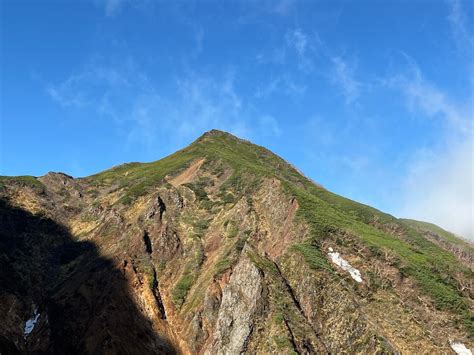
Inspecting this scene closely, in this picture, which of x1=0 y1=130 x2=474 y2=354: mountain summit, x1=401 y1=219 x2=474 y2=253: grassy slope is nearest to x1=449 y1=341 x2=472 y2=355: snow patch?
x1=0 y1=130 x2=474 y2=354: mountain summit

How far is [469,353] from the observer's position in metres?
36.1

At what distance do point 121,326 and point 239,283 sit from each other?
13.1 meters

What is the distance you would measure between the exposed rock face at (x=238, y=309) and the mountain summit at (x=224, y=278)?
12 cm

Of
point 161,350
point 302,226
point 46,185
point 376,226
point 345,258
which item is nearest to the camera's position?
point 161,350

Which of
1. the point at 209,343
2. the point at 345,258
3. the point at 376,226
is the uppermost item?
the point at 376,226

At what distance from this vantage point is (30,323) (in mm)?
44031

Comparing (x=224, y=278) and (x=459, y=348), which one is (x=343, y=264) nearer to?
(x=224, y=278)

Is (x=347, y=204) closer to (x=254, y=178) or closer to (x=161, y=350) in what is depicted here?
(x=254, y=178)

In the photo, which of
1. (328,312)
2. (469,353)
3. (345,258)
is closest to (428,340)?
(469,353)

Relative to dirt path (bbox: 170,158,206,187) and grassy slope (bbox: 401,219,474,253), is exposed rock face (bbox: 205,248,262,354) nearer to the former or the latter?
dirt path (bbox: 170,158,206,187)

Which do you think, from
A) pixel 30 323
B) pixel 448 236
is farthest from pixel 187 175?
pixel 448 236

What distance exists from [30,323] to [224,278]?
67.6 ft

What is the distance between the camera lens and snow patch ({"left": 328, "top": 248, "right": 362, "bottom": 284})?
44719 mm

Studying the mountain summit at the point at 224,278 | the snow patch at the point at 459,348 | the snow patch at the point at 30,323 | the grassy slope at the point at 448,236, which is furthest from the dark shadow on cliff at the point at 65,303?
the grassy slope at the point at 448,236
